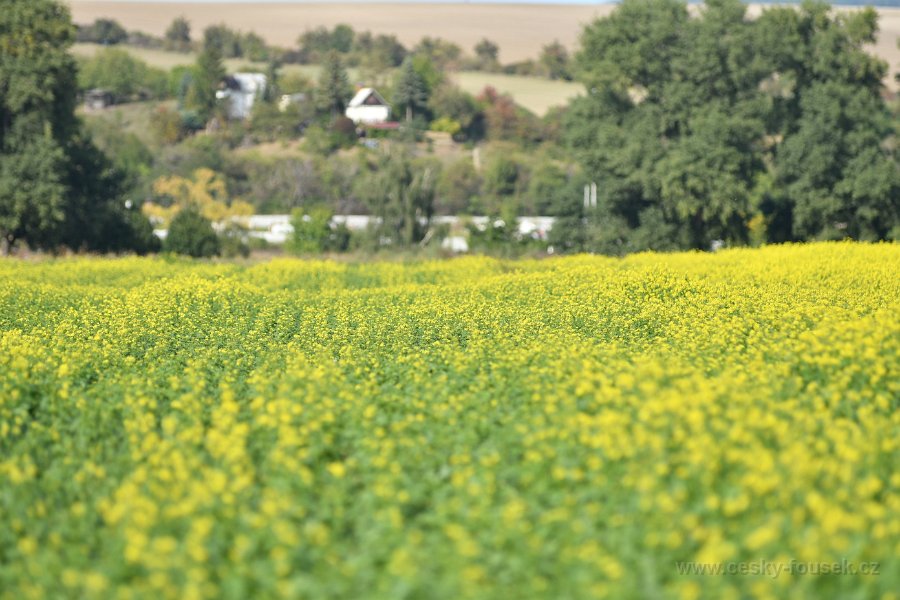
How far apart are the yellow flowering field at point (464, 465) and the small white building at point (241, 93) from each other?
105089mm

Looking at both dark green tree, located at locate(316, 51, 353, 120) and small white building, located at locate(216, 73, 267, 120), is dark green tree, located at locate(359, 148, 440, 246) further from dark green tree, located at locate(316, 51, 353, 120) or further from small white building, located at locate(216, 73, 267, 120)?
small white building, located at locate(216, 73, 267, 120)

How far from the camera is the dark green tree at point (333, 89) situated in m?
114

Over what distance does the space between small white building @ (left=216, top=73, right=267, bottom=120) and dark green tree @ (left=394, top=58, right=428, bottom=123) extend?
1379 cm

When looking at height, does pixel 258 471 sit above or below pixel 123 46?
Result: below

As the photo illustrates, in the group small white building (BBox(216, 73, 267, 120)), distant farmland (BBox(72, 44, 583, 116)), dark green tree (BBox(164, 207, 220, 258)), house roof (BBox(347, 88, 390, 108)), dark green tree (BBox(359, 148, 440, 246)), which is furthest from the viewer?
distant farmland (BBox(72, 44, 583, 116))

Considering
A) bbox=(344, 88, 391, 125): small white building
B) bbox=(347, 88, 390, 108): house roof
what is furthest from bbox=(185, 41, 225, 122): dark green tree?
bbox=(347, 88, 390, 108): house roof

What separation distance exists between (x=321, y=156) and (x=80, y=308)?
82.3 meters

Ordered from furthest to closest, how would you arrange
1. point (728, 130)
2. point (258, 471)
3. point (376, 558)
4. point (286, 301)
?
point (728, 130) < point (286, 301) < point (258, 471) < point (376, 558)

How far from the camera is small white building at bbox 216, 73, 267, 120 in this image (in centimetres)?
11619

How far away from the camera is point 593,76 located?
1991 inches

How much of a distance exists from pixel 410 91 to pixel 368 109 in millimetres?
4567

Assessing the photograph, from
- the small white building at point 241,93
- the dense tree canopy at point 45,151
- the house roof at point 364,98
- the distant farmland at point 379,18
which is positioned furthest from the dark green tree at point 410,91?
the dense tree canopy at point 45,151

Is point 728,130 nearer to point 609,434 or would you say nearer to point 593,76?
point 593,76

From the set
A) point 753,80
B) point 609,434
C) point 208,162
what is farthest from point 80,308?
point 208,162
